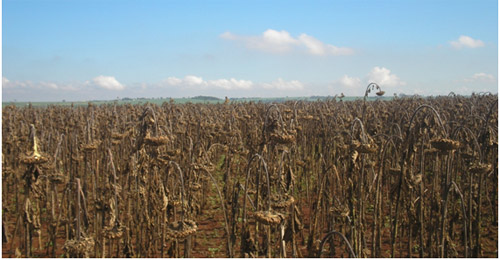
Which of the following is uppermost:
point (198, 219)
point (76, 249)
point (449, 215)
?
point (76, 249)

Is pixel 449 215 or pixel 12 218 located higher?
pixel 449 215

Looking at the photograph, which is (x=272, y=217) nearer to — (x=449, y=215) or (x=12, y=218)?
(x=449, y=215)

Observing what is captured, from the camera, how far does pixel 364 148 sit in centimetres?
396

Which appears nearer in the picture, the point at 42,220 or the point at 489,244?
the point at 489,244

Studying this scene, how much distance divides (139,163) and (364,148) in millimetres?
2837

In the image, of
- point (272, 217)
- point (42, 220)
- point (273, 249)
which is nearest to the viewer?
point (272, 217)

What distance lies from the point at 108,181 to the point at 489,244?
663cm

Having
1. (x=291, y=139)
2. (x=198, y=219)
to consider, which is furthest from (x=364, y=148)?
(x=198, y=219)

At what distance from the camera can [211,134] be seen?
8688 mm

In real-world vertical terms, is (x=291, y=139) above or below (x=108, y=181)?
above

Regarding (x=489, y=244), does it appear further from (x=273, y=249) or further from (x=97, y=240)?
(x=97, y=240)

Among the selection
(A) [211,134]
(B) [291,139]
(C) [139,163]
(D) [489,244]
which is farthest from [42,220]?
(D) [489,244]

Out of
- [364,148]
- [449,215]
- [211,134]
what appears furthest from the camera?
[211,134]

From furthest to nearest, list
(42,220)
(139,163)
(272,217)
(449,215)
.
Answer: (42,220) < (449,215) < (139,163) < (272,217)
